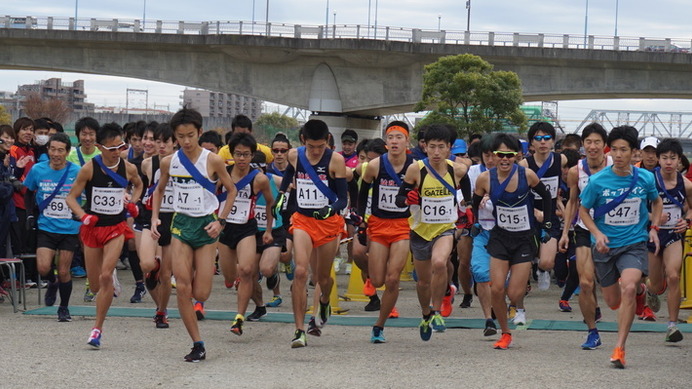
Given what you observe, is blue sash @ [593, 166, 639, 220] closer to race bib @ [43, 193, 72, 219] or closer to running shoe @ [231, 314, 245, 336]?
running shoe @ [231, 314, 245, 336]

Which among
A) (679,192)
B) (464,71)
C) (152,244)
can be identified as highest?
(464,71)

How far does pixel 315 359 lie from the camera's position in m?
8.95

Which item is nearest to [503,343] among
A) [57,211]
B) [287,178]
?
[287,178]

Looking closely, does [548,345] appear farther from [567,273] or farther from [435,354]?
[567,273]

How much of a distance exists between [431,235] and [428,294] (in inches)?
22.6

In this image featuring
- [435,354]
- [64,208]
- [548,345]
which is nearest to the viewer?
[435,354]

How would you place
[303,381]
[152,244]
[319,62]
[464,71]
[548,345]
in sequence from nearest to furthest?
[303,381]
[548,345]
[152,244]
[464,71]
[319,62]

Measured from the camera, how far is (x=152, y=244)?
1064 cm

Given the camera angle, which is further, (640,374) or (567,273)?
(567,273)

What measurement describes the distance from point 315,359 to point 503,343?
73.0 inches

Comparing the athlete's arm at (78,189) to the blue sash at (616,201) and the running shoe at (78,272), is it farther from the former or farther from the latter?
the running shoe at (78,272)

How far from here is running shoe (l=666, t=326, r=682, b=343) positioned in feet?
32.7

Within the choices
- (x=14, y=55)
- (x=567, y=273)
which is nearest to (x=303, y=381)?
(x=567, y=273)

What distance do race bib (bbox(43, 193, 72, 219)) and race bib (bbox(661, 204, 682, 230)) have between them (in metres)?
6.48
